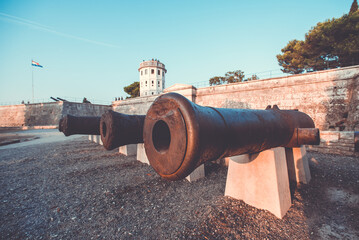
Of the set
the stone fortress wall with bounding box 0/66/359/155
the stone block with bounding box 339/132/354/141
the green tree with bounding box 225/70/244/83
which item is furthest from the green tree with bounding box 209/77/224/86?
the stone block with bounding box 339/132/354/141

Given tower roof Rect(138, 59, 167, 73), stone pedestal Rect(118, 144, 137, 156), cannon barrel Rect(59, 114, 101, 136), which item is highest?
tower roof Rect(138, 59, 167, 73)

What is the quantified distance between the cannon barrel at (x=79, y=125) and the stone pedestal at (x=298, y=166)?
5242mm

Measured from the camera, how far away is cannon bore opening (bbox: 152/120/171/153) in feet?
4.26

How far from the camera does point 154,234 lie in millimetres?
1852

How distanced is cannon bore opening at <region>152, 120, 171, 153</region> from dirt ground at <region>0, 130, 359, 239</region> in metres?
1.17

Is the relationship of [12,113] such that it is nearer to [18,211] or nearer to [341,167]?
[18,211]

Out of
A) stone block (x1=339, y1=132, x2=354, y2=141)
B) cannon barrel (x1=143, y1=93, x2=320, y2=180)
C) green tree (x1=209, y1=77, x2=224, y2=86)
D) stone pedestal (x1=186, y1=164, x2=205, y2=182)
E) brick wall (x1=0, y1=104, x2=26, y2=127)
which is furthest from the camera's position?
green tree (x1=209, y1=77, x2=224, y2=86)

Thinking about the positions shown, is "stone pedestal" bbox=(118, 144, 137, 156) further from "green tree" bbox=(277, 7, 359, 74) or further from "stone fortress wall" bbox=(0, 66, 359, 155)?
"green tree" bbox=(277, 7, 359, 74)

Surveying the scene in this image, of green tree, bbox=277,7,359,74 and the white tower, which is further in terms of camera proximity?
the white tower

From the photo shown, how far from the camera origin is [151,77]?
1652 inches

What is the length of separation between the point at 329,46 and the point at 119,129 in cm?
1953

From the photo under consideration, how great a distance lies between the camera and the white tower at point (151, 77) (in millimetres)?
41656

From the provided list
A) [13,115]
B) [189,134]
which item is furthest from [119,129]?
[13,115]

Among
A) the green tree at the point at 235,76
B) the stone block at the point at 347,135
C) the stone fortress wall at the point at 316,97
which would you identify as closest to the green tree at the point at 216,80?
the green tree at the point at 235,76
